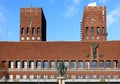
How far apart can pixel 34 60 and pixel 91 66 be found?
1443 cm

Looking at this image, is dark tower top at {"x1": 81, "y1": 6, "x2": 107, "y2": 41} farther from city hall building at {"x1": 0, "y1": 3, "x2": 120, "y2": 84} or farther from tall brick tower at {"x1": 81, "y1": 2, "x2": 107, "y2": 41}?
city hall building at {"x1": 0, "y1": 3, "x2": 120, "y2": 84}

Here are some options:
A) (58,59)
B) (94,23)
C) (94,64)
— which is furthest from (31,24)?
→ (94,64)

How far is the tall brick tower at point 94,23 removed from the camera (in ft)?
393

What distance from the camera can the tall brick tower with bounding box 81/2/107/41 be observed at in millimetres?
119812

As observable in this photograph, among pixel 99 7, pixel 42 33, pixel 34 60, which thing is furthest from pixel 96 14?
pixel 34 60

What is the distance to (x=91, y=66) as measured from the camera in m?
104

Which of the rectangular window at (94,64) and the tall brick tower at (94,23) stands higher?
the tall brick tower at (94,23)

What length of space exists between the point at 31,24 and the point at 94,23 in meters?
18.0

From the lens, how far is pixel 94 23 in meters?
120

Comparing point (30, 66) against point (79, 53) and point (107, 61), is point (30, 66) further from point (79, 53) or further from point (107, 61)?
point (107, 61)

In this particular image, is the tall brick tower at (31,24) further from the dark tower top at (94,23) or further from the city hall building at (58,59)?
the city hall building at (58,59)

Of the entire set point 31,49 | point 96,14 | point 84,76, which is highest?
point 96,14

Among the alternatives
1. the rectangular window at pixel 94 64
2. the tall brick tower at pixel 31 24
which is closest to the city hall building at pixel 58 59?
the rectangular window at pixel 94 64

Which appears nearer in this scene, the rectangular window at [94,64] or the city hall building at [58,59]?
the city hall building at [58,59]
